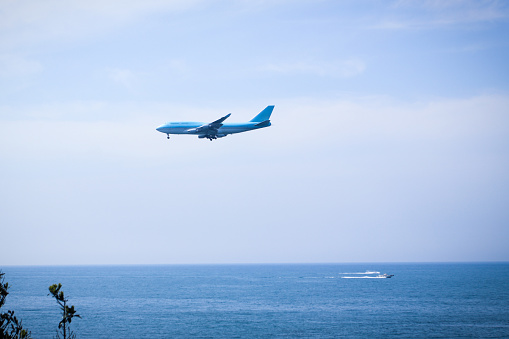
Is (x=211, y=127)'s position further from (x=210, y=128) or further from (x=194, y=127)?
(x=194, y=127)

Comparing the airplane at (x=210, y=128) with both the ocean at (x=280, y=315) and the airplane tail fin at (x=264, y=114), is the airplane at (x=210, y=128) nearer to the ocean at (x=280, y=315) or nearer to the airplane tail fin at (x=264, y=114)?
the airplane tail fin at (x=264, y=114)

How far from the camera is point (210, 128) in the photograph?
8025cm

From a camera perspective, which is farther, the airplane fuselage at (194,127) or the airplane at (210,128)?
the airplane fuselage at (194,127)

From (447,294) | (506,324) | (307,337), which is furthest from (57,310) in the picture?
(447,294)

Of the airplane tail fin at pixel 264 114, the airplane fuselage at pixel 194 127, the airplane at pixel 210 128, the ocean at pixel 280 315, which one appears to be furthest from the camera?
the airplane tail fin at pixel 264 114

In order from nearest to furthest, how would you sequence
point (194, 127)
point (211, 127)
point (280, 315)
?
point (211, 127) < point (194, 127) < point (280, 315)

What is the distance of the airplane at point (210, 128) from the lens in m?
80.2

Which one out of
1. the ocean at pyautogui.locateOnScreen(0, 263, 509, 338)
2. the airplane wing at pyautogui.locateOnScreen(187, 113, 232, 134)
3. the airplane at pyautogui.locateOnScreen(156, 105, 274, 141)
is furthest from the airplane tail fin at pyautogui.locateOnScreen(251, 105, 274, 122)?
the ocean at pyautogui.locateOnScreen(0, 263, 509, 338)

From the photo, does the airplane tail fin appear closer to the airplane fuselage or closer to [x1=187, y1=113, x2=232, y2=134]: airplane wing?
the airplane fuselage

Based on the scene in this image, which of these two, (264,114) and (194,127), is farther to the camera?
(264,114)

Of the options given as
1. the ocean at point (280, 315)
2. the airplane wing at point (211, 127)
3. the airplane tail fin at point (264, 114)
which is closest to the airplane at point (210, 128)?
the airplane wing at point (211, 127)

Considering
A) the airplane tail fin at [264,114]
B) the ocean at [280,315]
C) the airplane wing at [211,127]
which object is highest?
the airplane tail fin at [264,114]

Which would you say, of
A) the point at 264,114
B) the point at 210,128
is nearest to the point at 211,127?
the point at 210,128

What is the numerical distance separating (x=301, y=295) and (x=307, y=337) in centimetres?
6325
